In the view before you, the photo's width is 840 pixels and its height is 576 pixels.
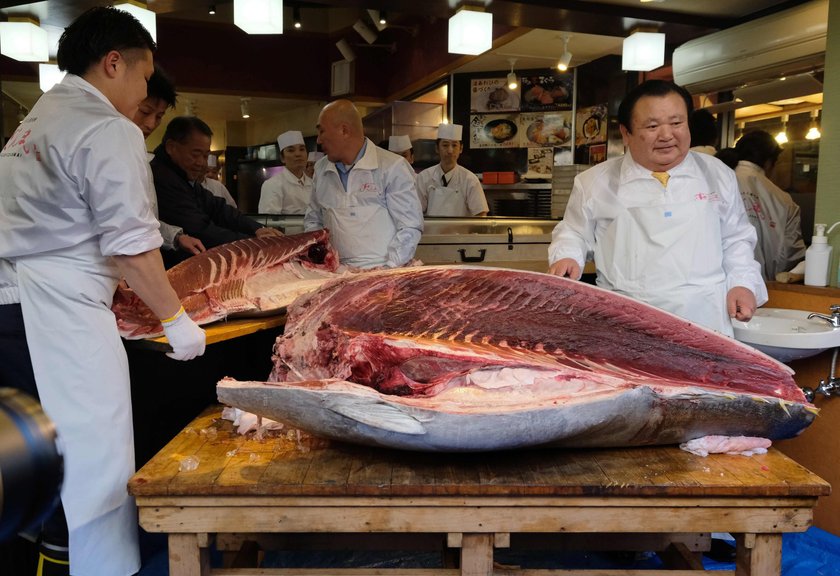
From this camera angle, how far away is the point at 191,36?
10.4m

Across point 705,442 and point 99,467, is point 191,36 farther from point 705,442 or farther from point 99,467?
point 705,442

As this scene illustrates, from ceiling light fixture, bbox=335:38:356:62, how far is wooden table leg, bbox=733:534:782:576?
1001 centimetres

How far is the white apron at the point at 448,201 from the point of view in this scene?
8.23m

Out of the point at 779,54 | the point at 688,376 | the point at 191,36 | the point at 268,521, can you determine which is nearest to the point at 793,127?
the point at 779,54

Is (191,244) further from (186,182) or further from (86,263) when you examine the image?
(86,263)

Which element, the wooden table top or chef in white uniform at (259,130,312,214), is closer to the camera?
the wooden table top

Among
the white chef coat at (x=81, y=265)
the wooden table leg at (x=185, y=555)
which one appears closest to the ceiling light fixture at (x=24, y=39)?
the white chef coat at (x=81, y=265)

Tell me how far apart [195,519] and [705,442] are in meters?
1.39

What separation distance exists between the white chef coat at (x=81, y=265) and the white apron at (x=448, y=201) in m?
6.19

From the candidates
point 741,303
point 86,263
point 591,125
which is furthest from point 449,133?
point 86,263

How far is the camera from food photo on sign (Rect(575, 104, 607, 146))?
9688 mm

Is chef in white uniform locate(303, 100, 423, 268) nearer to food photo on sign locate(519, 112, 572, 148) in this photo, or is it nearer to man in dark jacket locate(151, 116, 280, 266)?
man in dark jacket locate(151, 116, 280, 266)

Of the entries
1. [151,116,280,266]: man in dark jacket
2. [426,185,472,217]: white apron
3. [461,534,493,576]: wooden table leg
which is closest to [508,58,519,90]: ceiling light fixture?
[426,185,472,217]: white apron

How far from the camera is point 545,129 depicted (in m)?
10.5
